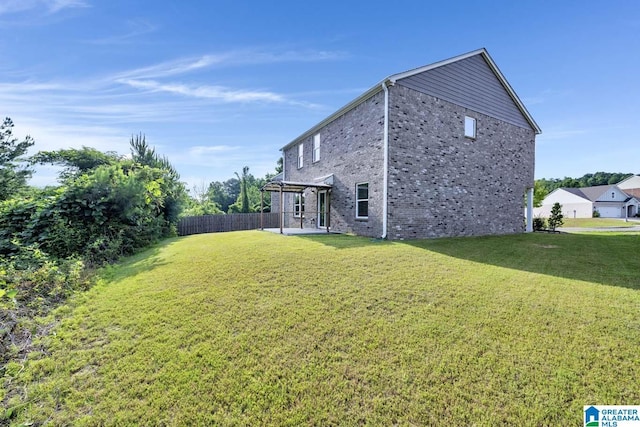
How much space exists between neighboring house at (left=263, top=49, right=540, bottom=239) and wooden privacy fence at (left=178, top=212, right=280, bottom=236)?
6564 millimetres

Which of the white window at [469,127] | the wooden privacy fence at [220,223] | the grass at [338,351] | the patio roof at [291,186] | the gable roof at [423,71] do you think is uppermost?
the gable roof at [423,71]

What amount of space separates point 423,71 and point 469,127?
3.69 metres

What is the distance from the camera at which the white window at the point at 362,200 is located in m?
11.1

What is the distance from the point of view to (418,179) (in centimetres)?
1055

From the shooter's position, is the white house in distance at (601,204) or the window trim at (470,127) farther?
the white house in distance at (601,204)

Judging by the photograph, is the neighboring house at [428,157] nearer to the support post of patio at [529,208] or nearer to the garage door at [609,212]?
the support post of patio at [529,208]

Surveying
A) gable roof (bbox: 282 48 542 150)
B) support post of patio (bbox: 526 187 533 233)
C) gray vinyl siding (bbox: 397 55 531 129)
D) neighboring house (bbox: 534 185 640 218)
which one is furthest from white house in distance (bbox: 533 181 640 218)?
gray vinyl siding (bbox: 397 55 531 129)

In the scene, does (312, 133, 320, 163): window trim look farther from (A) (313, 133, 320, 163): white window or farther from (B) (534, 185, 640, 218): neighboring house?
(B) (534, 185, 640, 218): neighboring house

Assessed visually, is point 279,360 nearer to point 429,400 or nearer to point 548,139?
point 429,400

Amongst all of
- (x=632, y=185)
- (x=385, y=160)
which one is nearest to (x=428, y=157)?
(x=385, y=160)

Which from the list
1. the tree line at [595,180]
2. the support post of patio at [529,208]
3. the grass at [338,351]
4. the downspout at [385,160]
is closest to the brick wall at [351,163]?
the downspout at [385,160]

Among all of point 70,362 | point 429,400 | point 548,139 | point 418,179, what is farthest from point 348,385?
point 548,139

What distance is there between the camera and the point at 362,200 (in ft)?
36.9

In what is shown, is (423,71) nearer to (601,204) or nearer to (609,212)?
(601,204)
